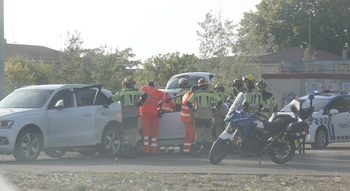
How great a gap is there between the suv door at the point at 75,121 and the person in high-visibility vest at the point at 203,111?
89.7 inches

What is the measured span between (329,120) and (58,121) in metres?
8.76

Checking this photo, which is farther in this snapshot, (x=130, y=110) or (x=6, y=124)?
(x=130, y=110)

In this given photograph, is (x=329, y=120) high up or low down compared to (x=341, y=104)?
down

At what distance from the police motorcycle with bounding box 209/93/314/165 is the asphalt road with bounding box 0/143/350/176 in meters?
0.26

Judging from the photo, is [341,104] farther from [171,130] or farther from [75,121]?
[75,121]

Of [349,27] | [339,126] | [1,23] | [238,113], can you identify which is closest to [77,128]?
[238,113]

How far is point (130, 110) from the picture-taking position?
18.0 meters

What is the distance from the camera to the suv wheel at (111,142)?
60.2ft

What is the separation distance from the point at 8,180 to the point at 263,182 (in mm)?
4200

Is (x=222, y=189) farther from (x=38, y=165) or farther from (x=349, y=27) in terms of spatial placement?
(x=349, y=27)

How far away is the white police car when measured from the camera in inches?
883

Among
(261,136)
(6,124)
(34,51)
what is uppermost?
(34,51)

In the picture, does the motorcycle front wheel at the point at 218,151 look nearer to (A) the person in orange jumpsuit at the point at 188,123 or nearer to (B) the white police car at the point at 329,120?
(A) the person in orange jumpsuit at the point at 188,123

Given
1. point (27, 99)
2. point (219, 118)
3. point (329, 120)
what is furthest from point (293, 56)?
point (27, 99)
